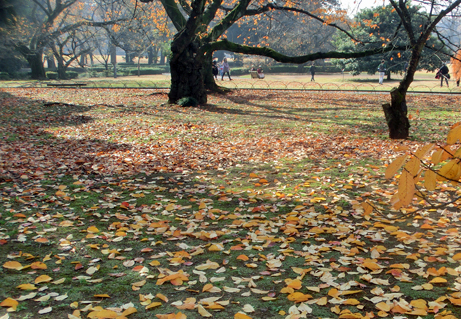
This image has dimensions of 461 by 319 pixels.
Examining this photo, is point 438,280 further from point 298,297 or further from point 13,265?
point 13,265

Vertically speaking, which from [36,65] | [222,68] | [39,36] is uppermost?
[39,36]

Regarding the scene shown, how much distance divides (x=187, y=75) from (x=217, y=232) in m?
12.4

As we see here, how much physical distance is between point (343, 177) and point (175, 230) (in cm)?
332

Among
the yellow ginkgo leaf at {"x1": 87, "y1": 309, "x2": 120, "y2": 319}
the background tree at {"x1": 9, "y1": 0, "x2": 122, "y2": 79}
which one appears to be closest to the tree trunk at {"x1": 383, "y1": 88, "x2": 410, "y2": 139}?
the yellow ginkgo leaf at {"x1": 87, "y1": 309, "x2": 120, "y2": 319}

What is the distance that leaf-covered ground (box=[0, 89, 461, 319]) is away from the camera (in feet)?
10.4

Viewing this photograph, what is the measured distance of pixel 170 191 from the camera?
242 inches

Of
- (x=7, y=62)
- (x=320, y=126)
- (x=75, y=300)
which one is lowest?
(x=75, y=300)

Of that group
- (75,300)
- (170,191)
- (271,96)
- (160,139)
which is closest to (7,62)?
(271,96)

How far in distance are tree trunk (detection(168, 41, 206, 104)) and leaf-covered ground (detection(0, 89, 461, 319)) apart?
640 cm

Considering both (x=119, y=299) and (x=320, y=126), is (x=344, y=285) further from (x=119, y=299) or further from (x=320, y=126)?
(x=320, y=126)

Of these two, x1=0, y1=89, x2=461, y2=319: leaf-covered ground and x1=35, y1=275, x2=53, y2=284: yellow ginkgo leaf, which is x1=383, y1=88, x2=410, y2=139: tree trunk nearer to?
x1=0, y1=89, x2=461, y2=319: leaf-covered ground

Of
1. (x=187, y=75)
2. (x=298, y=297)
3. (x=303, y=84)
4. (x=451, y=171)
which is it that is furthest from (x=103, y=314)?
(x=303, y=84)

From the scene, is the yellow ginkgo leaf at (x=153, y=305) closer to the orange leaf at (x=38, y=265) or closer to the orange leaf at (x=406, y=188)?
the orange leaf at (x=38, y=265)

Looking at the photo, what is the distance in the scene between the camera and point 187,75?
52.8 ft
